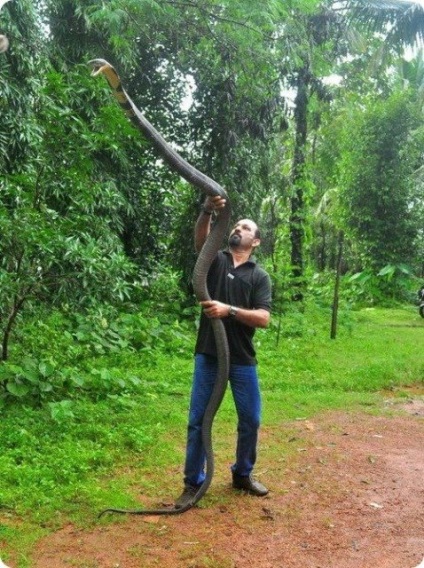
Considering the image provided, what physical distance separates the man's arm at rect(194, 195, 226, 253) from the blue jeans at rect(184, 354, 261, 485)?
1.87 ft

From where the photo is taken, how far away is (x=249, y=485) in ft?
10.3

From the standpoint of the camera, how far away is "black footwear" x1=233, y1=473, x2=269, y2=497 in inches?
123

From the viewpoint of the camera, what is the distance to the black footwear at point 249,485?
3.12 m

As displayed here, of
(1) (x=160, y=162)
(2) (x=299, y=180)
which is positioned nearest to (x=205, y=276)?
(1) (x=160, y=162)

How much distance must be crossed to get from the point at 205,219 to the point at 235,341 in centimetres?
61

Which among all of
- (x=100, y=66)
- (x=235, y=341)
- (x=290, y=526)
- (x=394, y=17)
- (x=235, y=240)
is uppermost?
(x=394, y=17)

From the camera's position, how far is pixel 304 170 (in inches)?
359

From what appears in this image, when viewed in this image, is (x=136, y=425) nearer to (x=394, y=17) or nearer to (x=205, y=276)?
(x=205, y=276)

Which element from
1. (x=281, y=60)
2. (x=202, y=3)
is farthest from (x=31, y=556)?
(x=281, y=60)

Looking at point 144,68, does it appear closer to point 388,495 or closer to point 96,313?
point 96,313

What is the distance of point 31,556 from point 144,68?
5.48m

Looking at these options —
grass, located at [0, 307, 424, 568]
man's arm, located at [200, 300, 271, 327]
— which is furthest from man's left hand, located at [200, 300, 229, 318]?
grass, located at [0, 307, 424, 568]

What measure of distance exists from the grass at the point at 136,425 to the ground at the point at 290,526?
17 cm

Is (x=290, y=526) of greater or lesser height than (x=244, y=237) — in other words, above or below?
below
